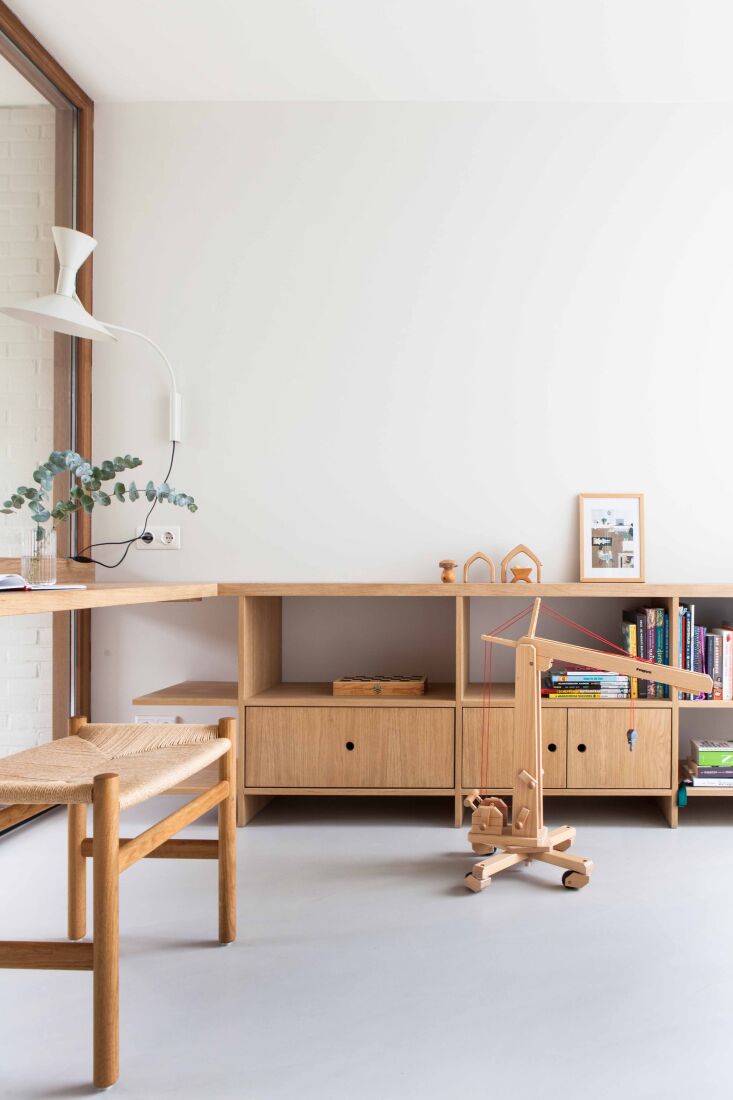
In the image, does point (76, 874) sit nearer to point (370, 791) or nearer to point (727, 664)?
point (370, 791)

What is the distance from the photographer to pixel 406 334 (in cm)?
293

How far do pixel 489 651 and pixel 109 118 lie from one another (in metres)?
2.34

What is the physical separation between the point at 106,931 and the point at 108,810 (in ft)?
0.56

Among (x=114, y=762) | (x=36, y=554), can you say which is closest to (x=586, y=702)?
(x=114, y=762)

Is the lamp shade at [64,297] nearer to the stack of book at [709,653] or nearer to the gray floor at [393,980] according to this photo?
the gray floor at [393,980]

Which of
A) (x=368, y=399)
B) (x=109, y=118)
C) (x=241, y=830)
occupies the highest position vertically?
(x=109, y=118)

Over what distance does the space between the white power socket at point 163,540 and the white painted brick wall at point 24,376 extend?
431 mm

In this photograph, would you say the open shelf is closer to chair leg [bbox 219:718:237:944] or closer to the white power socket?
chair leg [bbox 219:718:237:944]

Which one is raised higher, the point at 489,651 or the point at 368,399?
the point at 368,399

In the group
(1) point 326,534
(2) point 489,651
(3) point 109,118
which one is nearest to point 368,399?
(1) point 326,534

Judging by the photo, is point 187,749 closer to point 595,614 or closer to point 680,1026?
point 680,1026

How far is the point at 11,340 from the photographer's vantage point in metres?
2.48

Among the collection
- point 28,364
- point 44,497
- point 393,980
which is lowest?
point 393,980

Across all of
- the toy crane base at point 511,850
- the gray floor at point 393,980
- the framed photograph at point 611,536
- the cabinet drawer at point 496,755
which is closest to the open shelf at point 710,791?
the gray floor at point 393,980
